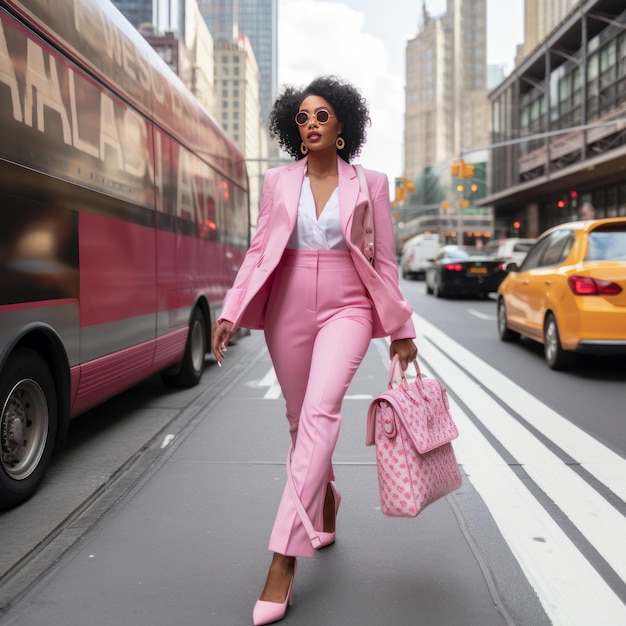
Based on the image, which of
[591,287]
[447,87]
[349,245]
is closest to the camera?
[349,245]

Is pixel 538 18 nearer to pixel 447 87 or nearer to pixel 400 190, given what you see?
pixel 400 190

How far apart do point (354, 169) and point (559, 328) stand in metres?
6.06

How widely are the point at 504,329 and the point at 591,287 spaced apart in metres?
3.80

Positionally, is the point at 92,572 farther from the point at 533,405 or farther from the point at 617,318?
the point at 617,318

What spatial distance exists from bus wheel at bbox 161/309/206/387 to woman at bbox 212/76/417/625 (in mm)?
4803

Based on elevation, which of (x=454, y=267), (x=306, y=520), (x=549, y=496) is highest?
(x=454, y=267)

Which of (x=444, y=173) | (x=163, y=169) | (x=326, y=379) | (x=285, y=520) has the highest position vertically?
(x=444, y=173)

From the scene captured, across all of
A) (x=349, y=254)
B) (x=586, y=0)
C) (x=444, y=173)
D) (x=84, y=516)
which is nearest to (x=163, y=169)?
(x=84, y=516)

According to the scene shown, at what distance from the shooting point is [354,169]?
3229 millimetres

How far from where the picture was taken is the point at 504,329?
473 inches

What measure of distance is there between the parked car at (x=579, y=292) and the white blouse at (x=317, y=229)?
5.78 metres

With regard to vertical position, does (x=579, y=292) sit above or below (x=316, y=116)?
below

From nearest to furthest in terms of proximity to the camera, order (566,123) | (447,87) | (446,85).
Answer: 1. (566,123)
2. (447,87)
3. (446,85)

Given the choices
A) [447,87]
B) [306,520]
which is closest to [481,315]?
[306,520]
